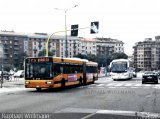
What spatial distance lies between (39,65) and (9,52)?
429 feet

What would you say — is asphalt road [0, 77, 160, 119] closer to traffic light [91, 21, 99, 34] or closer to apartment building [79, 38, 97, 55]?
traffic light [91, 21, 99, 34]

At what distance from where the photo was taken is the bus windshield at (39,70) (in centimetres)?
2503

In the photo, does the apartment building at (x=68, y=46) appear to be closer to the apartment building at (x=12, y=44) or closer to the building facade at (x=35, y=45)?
the building facade at (x=35, y=45)

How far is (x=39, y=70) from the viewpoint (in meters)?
25.2

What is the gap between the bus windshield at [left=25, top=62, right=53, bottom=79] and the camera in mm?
25031

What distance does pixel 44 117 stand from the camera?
11727 mm

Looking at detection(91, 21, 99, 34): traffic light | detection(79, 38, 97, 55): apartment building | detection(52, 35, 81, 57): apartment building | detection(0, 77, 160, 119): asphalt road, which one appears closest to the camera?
detection(0, 77, 160, 119): asphalt road

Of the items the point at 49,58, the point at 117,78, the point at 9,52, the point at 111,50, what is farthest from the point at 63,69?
the point at 111,50

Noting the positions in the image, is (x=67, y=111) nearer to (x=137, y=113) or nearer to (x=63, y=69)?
(x=137, y=113)

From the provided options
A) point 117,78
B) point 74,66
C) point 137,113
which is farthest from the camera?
point 117,78

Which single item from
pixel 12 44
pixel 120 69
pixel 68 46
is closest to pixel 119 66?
pixel 120 69

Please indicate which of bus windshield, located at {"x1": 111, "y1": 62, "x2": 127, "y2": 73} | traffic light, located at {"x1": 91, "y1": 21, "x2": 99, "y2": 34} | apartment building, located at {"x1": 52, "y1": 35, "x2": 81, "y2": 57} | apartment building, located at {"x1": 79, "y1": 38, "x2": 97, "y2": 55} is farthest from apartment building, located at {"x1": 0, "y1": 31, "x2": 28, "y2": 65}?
traffic light, located at {"x1": 91, "y1": 21, "x2": 99, "y2": 34}

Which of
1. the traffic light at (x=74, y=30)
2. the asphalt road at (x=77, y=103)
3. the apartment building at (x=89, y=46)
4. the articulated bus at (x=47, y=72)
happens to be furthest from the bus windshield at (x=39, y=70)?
the apartment building at (x=89, y=46)

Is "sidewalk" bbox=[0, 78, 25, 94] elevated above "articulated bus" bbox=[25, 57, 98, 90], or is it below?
below
